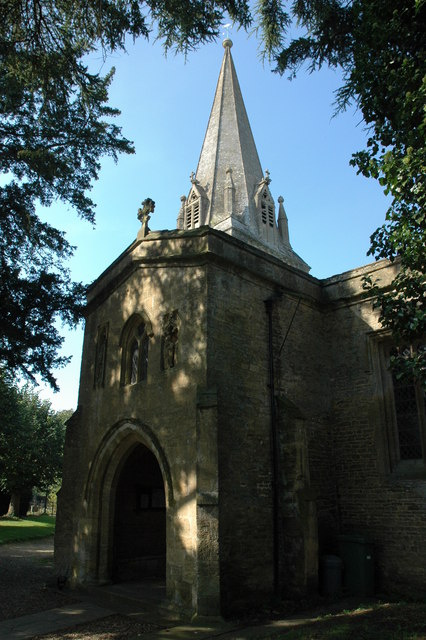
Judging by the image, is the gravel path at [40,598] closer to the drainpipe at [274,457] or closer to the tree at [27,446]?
the drainpipe at [274,457]

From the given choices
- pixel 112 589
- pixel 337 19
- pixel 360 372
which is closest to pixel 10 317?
pixel 112 589

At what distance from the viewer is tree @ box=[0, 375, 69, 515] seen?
101 feet

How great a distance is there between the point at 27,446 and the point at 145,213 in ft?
83.7

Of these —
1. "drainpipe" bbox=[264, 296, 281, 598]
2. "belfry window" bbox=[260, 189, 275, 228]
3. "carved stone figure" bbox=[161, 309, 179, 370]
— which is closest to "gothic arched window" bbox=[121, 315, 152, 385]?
"carved stone figure" bbox=[161, 309, 179, 370]

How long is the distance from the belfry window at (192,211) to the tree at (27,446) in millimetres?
14343

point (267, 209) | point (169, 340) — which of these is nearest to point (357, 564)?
point (169, 340)

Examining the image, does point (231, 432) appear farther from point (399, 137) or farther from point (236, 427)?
point (399, 137)

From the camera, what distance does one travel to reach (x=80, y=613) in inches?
377

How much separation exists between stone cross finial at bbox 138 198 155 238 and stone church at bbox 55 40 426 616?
0.18 feet

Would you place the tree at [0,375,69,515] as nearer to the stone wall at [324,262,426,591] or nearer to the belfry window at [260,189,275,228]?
the belfry window at [260,189,275,228]

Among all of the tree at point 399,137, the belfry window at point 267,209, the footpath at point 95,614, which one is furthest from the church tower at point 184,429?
the belfry window at point 267,209

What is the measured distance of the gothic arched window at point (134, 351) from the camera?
12.0m

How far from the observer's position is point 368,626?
7.10 m

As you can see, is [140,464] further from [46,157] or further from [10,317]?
[46,157]
